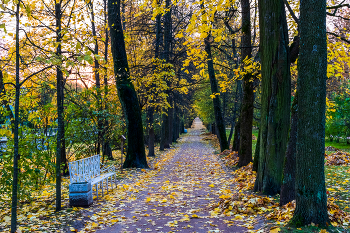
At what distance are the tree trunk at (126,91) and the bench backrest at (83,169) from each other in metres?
3.99

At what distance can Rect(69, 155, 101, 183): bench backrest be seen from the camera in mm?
6355

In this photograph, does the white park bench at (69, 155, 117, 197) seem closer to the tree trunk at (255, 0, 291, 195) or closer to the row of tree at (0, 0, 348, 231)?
the row of tree at (0, 0, 348, 231)

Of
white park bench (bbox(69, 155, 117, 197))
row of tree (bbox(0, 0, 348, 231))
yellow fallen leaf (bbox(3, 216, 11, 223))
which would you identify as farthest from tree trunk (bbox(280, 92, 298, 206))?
yellow fallen leaf (bbox(3, 216, 11, 223))

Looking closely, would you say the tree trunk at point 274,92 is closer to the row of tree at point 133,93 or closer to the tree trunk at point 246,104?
the row of tree at point 133,93

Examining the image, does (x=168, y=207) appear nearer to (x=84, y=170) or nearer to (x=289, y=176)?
(x=84, y=170)

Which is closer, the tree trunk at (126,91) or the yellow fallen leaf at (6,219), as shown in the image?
the yellow fallen leaf at (6,219)

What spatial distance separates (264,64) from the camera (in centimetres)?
656

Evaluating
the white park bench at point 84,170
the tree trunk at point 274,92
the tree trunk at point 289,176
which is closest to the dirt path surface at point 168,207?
the white park bench at point 84,170

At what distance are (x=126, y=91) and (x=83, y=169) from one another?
5.50 metres

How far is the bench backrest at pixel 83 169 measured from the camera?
636 cm

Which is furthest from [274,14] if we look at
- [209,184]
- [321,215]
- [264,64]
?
[209,184]

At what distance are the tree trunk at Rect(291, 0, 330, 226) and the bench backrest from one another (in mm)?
4692

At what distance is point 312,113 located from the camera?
3.91 meters

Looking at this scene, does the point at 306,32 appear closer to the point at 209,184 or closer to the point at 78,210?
the point at 78,210
